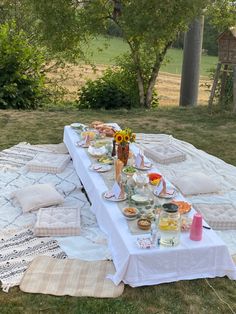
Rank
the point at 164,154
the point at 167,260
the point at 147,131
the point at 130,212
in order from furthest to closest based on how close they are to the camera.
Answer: the point at 147,131
the point at 164,154
the point at 130,212
the point at 167,260

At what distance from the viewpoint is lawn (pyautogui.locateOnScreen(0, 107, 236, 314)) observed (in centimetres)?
331

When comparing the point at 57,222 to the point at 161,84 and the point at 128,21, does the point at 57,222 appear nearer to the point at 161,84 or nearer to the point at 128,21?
the point at 128,21

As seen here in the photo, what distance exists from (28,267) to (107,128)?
2928 mm

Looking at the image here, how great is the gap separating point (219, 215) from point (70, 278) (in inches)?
67.7

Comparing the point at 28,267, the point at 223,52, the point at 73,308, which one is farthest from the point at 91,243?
the point at 223,52

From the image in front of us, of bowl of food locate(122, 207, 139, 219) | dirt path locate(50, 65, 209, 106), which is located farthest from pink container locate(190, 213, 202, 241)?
dirt path locate(50, 65, 209, 106)

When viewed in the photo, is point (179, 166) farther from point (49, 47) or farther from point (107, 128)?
point (49, 47)

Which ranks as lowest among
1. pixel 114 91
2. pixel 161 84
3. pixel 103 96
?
pixel 161 84

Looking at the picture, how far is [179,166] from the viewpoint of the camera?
626cm

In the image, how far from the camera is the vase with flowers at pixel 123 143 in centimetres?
484

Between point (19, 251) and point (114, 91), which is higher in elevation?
point (114, 91)

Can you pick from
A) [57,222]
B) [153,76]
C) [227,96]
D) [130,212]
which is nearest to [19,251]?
[57,222]

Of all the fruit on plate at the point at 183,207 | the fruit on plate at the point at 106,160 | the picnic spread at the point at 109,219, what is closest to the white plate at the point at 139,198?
the picnic spread at the point at 109,219

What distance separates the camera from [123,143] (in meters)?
4.88
